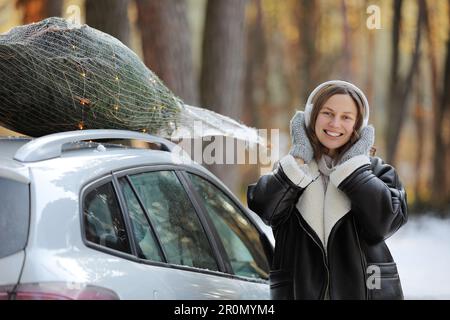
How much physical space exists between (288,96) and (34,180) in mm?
31415

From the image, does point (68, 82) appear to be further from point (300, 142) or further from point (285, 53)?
point (285, 53)

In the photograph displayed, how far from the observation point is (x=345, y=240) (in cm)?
384

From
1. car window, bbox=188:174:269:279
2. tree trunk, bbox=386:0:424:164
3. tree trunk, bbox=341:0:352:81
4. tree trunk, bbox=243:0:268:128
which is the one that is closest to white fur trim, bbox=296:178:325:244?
car window, bbox=188:174:269:279

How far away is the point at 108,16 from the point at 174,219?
4.65 m

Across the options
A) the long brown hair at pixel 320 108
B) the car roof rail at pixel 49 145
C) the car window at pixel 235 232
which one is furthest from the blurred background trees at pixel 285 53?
the car roof rail at pixel 49 145

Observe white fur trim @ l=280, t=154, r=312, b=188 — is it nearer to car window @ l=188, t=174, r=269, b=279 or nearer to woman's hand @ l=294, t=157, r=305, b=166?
woman's hand @ l=294, t=157, r=305, b=166

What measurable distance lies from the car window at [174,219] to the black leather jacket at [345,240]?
1.52ft

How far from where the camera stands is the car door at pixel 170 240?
376cm

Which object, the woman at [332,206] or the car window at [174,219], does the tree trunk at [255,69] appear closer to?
the car window at [174,219]

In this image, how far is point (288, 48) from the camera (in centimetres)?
3309

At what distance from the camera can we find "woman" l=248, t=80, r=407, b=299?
3.79m

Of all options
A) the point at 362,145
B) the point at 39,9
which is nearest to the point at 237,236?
the point at 362,145
